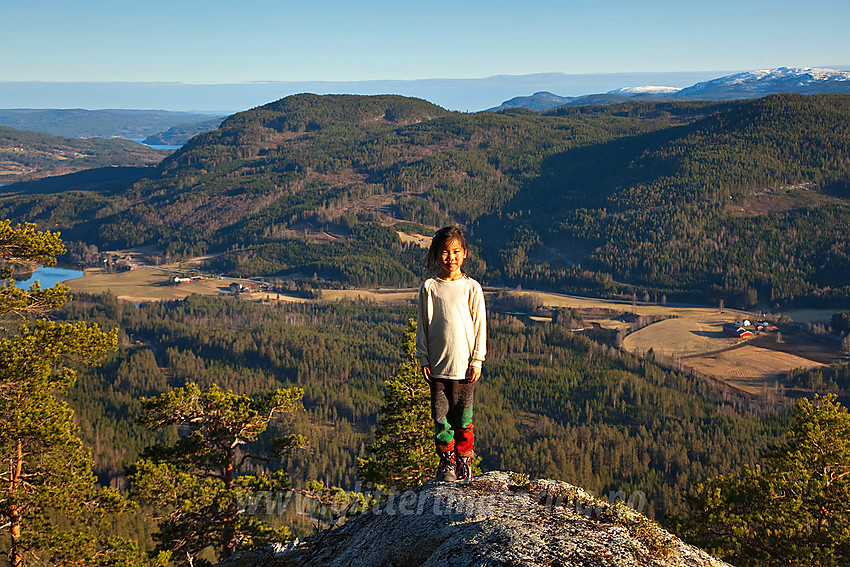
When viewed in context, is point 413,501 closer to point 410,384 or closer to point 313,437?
point 410,384

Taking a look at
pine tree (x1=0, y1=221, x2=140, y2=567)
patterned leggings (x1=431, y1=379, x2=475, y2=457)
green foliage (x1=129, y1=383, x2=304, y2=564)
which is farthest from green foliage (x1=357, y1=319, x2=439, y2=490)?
patterned leggings (x1=431, y1=379, x2=475, y2=457)

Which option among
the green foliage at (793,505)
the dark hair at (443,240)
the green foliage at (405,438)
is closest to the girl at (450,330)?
the dark hair at (443,240)

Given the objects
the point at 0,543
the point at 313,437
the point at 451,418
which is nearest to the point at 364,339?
the point at 313,437

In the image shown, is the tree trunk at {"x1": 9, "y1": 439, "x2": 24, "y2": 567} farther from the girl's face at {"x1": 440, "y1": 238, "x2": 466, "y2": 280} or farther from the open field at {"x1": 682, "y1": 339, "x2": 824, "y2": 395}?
the open field at {"x1": 682, "y1": 339, "x2": 824, "y2": 395}

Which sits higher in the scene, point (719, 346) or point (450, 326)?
point (450, 326)

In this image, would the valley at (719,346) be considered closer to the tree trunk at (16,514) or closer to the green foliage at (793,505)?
the green foliage at (793,505)

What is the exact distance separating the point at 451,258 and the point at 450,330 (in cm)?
132

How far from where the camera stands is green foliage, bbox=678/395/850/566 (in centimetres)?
1967

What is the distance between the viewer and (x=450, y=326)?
473 inches

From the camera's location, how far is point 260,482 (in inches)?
965

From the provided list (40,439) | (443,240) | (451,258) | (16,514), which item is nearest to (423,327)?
(451,258)

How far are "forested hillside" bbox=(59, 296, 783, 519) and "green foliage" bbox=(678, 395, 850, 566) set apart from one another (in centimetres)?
6367

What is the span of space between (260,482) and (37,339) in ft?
30.0

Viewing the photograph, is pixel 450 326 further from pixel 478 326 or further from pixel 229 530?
pixel 229 530
